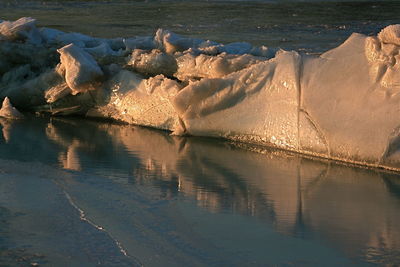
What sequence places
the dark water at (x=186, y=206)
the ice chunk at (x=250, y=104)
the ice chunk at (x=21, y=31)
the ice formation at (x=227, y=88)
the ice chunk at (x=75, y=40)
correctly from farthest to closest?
the ice chunk at (x=75, y=40) < the ice chunk at (x=21, y=31) < the ice chunk at (x=250, y=104) < the ice formation at (x=227, y=88) < the dark water at (x=186, y=206)

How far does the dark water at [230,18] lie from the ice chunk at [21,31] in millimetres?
3476

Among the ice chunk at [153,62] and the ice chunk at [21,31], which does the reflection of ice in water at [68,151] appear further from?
the ice chunk at [21,31]

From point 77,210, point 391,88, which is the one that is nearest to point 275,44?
point 391,88

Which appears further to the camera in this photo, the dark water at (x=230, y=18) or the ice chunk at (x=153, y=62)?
the dark water at (x=230, y=18)

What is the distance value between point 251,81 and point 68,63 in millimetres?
1793

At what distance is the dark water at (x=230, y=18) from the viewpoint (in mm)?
12153

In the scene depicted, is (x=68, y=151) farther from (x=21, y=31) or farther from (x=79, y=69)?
(x=21, y=31)

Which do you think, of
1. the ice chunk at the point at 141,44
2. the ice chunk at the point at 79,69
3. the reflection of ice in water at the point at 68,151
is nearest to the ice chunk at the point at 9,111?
Result: the reflection of ice in water at the point at 68,151

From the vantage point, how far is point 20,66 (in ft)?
25.4

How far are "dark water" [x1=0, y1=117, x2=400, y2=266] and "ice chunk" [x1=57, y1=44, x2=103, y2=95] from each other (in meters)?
0.83

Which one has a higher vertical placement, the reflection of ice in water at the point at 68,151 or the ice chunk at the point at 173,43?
the ice chunk at the point at 173,43

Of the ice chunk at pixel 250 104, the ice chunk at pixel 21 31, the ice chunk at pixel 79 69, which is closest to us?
the ice chunk at pixel 250 104

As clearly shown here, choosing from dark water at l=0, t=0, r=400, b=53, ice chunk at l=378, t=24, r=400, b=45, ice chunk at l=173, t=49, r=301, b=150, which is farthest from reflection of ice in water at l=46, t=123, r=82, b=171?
dark water at l=0, t=0, r=400, b=53

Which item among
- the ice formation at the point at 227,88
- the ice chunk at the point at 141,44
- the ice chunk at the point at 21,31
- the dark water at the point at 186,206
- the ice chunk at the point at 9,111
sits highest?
the ice chunk at the point at 21,31
